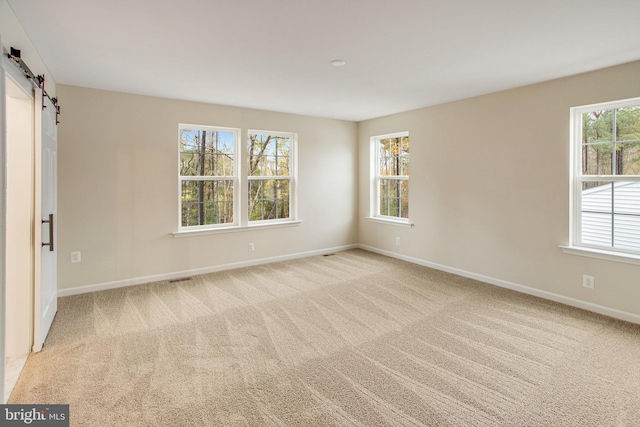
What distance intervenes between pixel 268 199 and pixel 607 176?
4.26m

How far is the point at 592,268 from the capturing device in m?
3.53

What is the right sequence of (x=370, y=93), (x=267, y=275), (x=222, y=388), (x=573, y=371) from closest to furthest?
(x=222, y=388) → (x=573, y=371) → (x=370, y=93) → (x=267, y=275)

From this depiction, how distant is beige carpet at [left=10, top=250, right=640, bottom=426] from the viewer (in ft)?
6.62

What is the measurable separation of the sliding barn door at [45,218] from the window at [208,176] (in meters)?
1.65

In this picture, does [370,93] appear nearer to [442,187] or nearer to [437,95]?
[437,95]

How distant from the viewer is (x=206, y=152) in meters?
5.00

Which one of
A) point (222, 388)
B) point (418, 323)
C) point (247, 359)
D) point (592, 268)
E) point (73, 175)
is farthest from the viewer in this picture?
point (73, 175)

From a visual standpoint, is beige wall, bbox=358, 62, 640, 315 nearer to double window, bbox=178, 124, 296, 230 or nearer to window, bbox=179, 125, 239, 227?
double window, bbox=178, 124, 296, 230

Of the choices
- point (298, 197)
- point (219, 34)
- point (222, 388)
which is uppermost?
point (219, 34)

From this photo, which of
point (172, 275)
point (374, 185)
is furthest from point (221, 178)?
point (374, 185)

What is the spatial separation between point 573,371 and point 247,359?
2.32 meters

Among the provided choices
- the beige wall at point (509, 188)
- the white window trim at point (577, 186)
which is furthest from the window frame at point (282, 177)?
the white window trim at point (577, 186)

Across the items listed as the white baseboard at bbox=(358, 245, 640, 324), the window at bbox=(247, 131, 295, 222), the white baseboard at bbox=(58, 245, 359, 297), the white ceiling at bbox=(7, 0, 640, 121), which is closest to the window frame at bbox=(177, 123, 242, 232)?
the window at bbox=(247, 131, 295, 222)

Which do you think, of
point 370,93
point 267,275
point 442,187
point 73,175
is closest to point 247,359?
point 267,275
